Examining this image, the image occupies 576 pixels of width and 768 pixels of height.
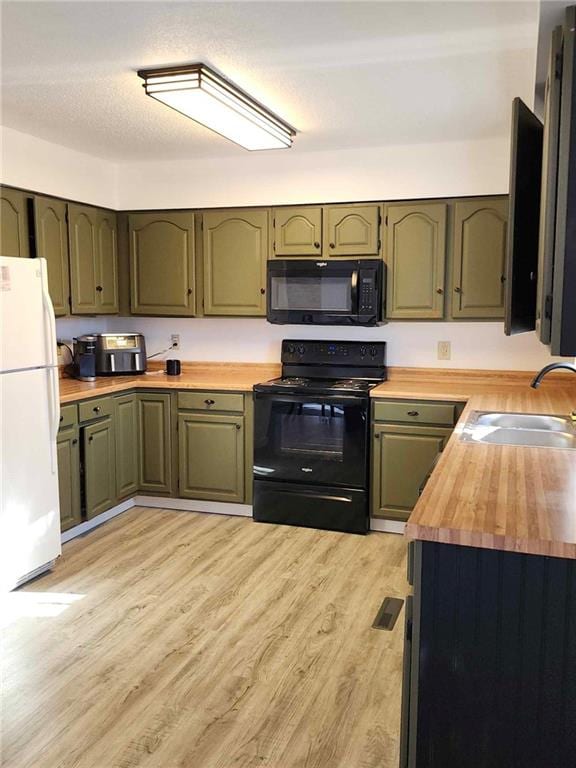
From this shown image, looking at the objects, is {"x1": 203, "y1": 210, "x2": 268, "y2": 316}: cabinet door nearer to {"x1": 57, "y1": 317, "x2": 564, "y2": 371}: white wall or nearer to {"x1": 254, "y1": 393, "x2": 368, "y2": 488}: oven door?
{"x1": 57, "y1": 317, "x2": 564, "y2": 371}: white wall

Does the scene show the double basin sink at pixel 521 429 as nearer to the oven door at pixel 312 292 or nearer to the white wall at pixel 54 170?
the oven door at pixel 312 292

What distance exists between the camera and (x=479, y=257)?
12.9 feet

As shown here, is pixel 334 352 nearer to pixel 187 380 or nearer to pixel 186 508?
pixel 187 380

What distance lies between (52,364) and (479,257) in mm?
2493

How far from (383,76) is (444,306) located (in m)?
1.60

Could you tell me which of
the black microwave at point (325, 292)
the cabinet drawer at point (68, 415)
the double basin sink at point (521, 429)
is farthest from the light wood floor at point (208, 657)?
the black microwave at point (325, 292)

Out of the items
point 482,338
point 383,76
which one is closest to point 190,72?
point 383,76

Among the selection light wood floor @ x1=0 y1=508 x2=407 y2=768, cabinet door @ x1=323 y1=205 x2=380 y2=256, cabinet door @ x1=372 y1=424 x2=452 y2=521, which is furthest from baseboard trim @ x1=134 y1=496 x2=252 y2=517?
cabinet door @ x1=323 y1=205 x2=380 y2=256

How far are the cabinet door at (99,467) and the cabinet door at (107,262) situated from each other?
3.01 feet

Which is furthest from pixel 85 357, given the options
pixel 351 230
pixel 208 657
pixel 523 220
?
pixel 523 220

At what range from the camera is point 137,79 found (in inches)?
111

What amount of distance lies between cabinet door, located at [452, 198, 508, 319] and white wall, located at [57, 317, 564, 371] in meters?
0.26

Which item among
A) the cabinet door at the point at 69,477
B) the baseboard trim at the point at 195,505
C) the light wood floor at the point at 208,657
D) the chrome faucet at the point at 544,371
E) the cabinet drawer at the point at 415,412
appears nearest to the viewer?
the light wood floor at the point at 208,657

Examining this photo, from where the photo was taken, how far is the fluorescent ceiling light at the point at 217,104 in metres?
2.71
